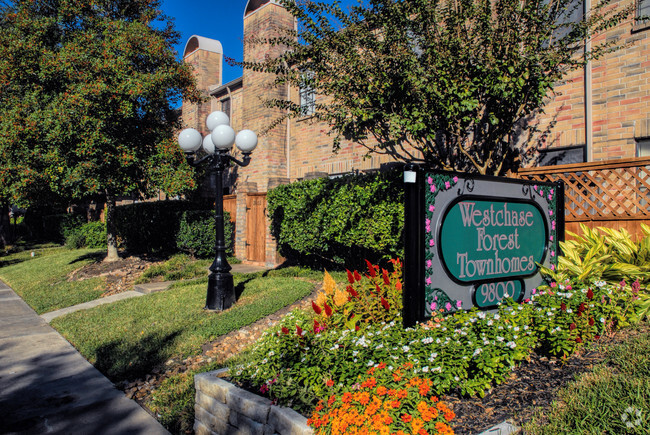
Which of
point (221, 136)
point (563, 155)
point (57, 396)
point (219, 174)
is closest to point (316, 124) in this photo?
point (219, 174)

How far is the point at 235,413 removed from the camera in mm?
3215

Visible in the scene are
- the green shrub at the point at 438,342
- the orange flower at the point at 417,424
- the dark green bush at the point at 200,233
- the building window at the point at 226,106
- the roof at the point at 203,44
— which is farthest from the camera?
the roof at the point at 203,44

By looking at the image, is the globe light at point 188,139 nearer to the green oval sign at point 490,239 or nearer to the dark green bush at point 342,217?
the dark green bush at point 342,217

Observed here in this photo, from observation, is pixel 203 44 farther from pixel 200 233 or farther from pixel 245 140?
pixel 245 140

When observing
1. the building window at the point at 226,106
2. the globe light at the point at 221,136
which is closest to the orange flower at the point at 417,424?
the globe light at the point at 221,136

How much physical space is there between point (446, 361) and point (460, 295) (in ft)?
2.77

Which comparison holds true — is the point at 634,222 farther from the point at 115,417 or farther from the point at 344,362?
the point at 115,417

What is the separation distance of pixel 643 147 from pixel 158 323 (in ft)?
27.0

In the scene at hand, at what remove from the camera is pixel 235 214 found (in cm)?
1401

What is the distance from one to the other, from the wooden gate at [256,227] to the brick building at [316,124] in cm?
3

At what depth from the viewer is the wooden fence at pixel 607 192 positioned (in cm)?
619

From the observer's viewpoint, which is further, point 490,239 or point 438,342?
point 490,239

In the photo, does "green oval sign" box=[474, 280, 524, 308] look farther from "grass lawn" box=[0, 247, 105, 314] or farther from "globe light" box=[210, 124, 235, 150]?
"grass lawn" box=[0, 247, 105, 314]

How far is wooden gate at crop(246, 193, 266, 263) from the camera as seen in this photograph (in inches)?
496
